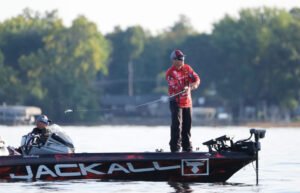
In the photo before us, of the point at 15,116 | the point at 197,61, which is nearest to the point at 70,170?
the point at 15,116

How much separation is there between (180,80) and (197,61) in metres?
106

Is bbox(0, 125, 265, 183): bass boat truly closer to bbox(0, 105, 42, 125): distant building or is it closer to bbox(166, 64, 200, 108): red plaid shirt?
bbox(166, 64, 200, 108): red plaid shirt

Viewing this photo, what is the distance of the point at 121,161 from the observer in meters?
24.9

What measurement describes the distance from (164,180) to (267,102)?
101 m

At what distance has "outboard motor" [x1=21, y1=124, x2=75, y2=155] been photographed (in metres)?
25.5

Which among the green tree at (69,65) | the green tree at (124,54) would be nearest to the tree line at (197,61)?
the green tree at (69,65)

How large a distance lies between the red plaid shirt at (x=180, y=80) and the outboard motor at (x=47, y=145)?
234cm

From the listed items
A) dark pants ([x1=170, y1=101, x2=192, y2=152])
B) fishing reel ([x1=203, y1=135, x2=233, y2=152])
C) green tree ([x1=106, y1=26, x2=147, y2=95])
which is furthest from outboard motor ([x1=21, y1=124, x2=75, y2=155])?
green tree ([x1=106, y1=26, x2=147, y2=95])

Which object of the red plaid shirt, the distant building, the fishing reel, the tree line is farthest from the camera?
the tree line

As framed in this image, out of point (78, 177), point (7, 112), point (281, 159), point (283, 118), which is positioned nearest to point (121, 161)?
point (78, 177)

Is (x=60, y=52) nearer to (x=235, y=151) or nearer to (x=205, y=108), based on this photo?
(x=205, y=108)

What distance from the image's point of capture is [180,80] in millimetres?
25656

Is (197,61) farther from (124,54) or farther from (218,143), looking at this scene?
(218,143)

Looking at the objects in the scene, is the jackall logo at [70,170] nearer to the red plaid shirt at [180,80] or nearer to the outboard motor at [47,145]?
the outboard motor at [47,145]
